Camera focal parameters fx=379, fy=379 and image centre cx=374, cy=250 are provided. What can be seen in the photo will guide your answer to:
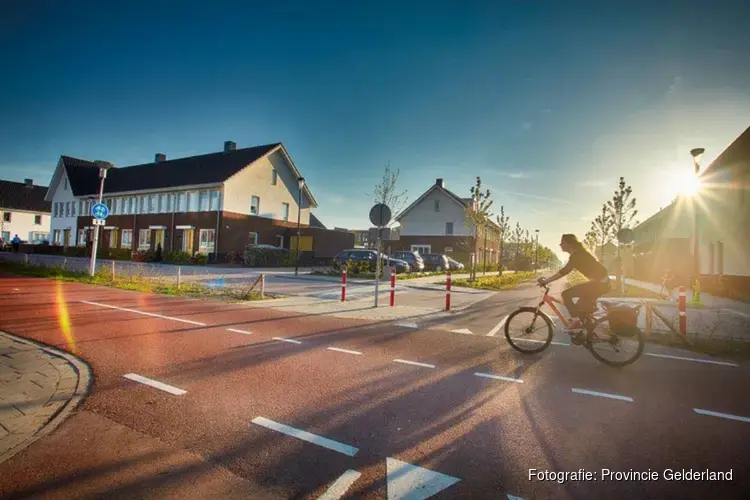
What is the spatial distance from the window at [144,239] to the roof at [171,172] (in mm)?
4249

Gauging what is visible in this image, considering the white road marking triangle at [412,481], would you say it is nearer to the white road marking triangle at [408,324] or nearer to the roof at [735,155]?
the white road marking triangle at [408,324]

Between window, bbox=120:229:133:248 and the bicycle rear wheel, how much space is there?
43071 mm

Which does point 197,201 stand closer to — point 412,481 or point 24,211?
point 412,481

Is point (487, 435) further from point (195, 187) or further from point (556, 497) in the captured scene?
point (195, 187)

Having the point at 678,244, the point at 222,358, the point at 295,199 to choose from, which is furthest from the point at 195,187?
the point at 678,244

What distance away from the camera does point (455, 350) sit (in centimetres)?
642

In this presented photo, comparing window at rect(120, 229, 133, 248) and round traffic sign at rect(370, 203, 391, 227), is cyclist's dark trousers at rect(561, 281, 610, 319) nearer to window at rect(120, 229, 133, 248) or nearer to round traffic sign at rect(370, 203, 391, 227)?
round traffic sign at rect(370, 203, 391, 227)

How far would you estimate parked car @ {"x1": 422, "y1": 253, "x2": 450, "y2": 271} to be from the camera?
33.4 m

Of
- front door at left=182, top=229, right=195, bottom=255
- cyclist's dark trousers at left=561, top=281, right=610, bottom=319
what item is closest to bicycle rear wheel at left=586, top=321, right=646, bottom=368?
cyclist's dark trousers at left=561, top=281, right=610, bottom=319

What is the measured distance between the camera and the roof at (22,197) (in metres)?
54.7

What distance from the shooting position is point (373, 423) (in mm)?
3525

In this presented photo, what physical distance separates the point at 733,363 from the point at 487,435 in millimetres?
5478

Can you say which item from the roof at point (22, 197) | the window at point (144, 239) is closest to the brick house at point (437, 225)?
the window at point (144, 239)

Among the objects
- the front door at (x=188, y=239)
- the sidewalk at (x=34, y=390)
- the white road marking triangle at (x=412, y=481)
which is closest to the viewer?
the white road marking triangle at (x=412, y=481)
